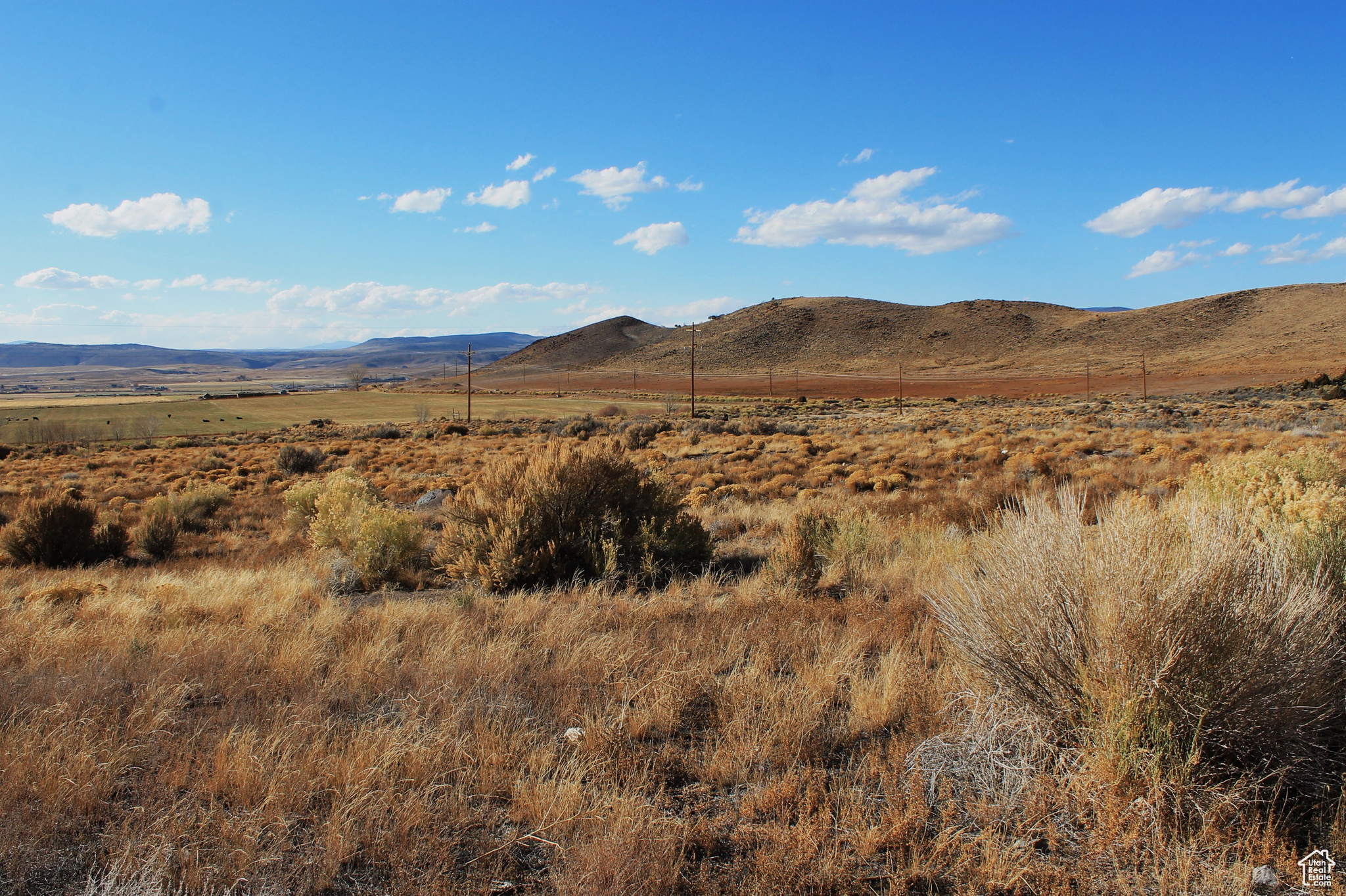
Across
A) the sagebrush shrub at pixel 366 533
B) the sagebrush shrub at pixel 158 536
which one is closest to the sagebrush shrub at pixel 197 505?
the sagebrush shrub at pixel 158 536

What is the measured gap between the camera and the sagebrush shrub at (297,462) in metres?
24.6

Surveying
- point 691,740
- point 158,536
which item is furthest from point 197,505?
point 691,740

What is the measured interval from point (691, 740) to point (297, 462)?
25377 millimetres

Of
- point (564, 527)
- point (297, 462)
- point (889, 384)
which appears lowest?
point (297, 462)

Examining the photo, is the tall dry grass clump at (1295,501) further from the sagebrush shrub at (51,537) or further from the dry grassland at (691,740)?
the sagebrush shrub at (51,537)

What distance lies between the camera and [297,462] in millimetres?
24906

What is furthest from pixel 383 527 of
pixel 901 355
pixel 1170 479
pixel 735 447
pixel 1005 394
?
pixel 901 355

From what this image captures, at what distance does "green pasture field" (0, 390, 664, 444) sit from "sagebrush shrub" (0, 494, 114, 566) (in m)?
45.3

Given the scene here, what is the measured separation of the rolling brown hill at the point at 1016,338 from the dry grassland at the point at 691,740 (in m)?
94.0

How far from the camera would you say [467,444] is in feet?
108

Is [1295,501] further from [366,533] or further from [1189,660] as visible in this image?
[366,533]

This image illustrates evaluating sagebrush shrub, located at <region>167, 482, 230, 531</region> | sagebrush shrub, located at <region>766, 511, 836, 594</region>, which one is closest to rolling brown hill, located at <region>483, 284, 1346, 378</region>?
sagebrush shrub, located at <region>766, 511, 836, 594</region>

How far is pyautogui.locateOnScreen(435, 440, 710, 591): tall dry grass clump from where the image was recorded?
7.11 m

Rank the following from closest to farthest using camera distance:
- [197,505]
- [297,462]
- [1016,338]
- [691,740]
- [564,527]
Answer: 1. [691,740]
2. [564,527]
3. [197,505]
4. [297,462]
5. [1016,338]
